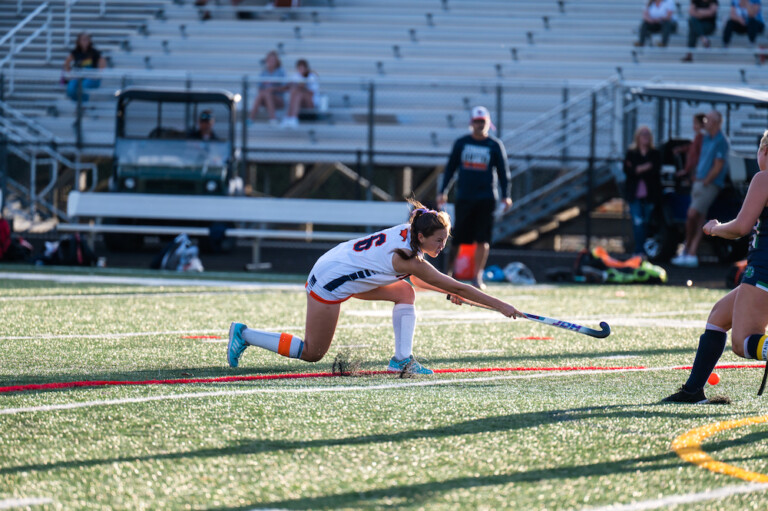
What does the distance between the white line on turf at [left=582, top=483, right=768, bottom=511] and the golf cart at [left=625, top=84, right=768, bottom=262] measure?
1010 centimetres

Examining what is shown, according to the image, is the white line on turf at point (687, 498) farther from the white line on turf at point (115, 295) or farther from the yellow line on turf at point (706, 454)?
the white line on turf at point (115, 295)

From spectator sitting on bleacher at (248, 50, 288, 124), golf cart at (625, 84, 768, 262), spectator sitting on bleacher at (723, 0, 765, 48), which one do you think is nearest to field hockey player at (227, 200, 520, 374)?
golf cart at (625, 84, 768, 262)

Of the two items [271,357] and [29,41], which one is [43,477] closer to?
[271,357]

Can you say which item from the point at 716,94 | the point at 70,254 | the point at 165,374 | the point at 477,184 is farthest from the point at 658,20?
the point at 165,374

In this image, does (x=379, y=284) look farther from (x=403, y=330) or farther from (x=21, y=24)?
(x=21, y=24)

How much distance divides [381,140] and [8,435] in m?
16.2

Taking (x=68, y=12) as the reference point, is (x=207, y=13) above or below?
above

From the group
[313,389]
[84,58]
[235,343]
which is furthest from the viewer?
[84,58]

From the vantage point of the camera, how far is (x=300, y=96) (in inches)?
798

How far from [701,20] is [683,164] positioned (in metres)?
6.64

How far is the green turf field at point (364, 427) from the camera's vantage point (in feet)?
13.2

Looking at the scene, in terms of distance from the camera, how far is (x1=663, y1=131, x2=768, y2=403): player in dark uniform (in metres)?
5.71

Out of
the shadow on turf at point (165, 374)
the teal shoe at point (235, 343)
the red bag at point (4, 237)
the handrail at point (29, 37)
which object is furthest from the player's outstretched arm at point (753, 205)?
the handrail at point (29, 37)

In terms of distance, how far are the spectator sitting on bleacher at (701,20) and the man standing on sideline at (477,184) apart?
10651 mm
